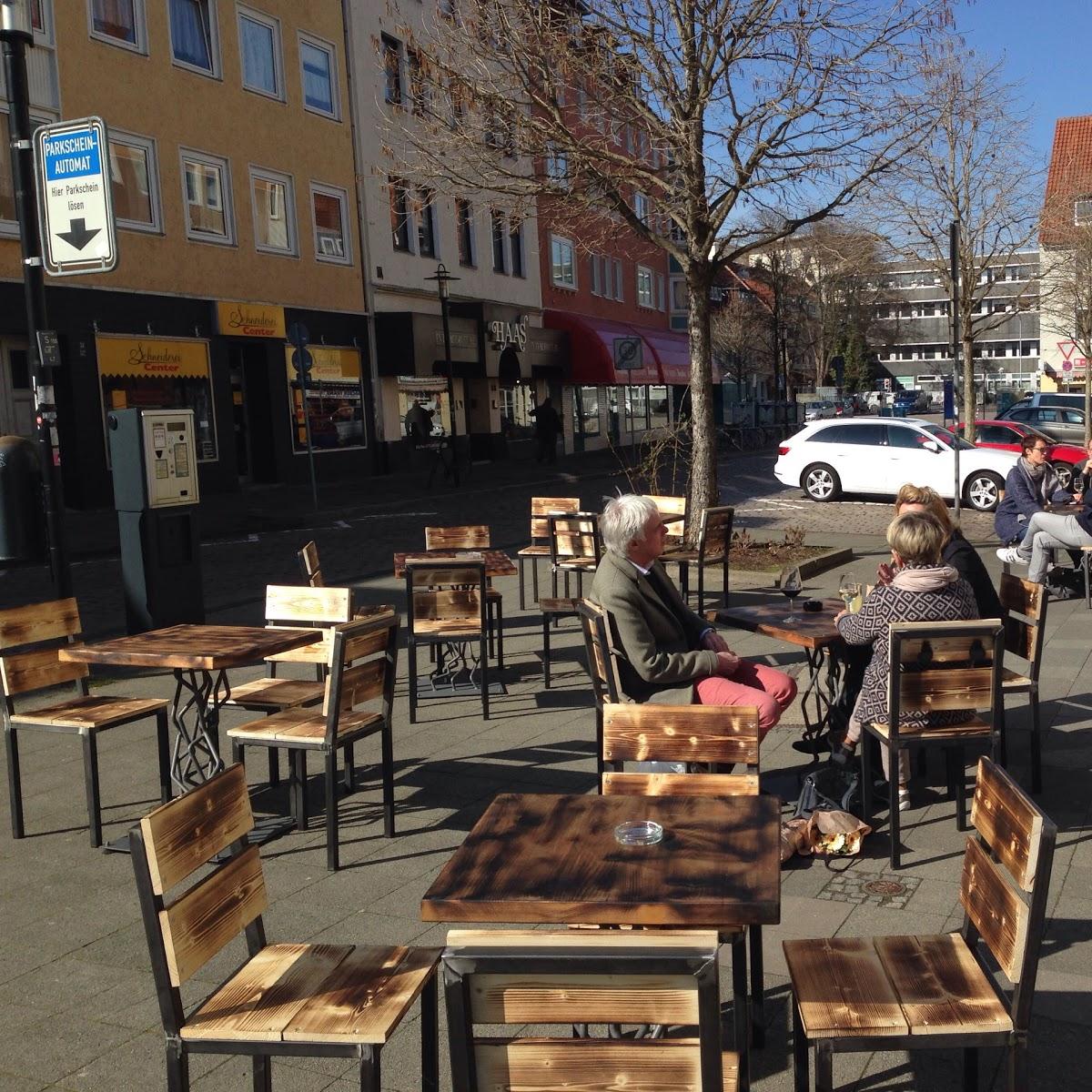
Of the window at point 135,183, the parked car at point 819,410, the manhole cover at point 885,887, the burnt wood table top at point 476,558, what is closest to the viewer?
the manhole cover at point 885,887

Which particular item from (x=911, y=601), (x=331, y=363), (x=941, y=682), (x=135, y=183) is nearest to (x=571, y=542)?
(x=911, y=601)

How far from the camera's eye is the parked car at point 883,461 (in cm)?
2080

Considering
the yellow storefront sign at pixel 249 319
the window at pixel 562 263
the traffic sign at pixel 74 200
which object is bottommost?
the traffic sign at pixel 74 200

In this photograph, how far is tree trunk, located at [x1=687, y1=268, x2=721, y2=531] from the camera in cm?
1384

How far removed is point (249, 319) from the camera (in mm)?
24312

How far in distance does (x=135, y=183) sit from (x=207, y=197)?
1.96 m

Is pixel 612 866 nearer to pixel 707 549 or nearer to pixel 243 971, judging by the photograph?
pixel 243 971

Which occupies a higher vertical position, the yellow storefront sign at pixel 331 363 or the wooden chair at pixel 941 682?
the yellow storefront sign at pixel 331 363

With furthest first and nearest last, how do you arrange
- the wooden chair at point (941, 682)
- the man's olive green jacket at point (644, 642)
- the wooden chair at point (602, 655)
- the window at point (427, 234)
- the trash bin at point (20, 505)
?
the window at point (427, 234) → the trash bin at point (20, 505) → the man's olive green jacket at point (644, 642) → the wooden chair at point (602, 655) → the wooden chair at point (941, 682)

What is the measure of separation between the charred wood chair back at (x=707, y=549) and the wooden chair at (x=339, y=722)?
195 inches

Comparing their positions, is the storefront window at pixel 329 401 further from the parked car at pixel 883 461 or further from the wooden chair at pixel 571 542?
the wooden chair at pixel 571 542

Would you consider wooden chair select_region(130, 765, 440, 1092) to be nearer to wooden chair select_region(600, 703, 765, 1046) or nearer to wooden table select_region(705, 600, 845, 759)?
wooden chair select_region(600, 703, 765, 1046)

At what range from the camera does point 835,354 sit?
82500 millimetres

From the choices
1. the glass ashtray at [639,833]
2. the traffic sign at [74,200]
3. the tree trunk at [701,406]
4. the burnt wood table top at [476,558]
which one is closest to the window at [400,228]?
the tree trunk at [701,406]
